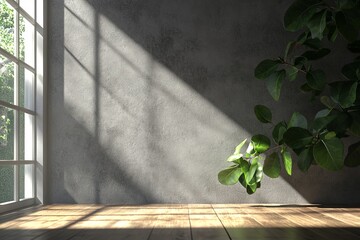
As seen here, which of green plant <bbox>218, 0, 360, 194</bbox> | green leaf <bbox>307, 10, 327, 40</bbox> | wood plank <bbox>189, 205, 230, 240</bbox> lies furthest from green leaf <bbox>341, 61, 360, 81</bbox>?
wood plank <bbox>189, 205, 230, 240</bbox>

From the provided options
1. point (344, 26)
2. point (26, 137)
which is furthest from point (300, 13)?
point (26, 137)

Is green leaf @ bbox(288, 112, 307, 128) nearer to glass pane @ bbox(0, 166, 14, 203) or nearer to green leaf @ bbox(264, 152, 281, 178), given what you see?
green leaf @ bbox(264, 152, 281, 178)

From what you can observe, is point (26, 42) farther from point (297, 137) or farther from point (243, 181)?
point (297, 137)

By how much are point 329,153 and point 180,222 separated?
911 millimetres

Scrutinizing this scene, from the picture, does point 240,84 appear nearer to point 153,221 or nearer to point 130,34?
point 130,34

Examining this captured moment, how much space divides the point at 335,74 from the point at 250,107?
2.16 feet

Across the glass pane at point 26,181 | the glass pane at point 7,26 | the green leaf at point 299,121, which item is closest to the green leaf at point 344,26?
the green leaf at point 299,121

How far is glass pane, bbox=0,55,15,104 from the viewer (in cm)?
336

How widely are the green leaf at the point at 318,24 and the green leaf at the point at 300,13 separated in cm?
3

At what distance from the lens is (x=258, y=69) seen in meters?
3.63

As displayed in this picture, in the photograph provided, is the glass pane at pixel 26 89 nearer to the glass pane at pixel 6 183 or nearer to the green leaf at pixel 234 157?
the glass pane at pixel 6 183

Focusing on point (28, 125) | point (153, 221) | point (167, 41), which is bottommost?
point (153, 221)

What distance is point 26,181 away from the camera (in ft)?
→ 12.9

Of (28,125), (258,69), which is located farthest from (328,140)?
(28,125)
